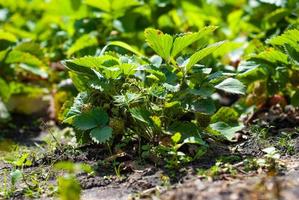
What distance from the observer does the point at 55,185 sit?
2.28 meters

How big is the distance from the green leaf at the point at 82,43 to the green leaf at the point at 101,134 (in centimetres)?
118

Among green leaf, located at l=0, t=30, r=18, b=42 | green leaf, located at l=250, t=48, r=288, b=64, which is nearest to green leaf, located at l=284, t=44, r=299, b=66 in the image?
green leaf, located at l=250, t=48, r=288, b=64

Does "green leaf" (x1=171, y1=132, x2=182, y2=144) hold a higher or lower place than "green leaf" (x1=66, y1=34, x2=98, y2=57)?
lower

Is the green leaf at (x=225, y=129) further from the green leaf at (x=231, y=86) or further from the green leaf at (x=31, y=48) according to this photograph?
the green leaf at (x=31, y=48)

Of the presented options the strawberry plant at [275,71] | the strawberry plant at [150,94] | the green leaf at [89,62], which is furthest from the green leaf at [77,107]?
the strawberry plant at [275,71]

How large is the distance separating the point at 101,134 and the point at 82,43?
125cm

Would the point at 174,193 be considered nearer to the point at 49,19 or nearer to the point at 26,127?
the point at 26,127

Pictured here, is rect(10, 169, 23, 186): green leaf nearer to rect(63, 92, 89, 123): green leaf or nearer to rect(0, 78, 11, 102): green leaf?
rect(63, 92, 89, 123): green leaf

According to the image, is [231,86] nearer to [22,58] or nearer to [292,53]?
[292,53]

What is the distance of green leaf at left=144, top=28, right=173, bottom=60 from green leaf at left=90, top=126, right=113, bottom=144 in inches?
15.4

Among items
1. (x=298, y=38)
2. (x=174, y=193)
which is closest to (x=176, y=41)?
(x=298, y=38)

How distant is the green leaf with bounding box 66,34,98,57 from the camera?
3.48 m

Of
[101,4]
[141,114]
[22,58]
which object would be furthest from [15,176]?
[101,4]

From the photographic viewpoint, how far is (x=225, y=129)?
254 centimetres
